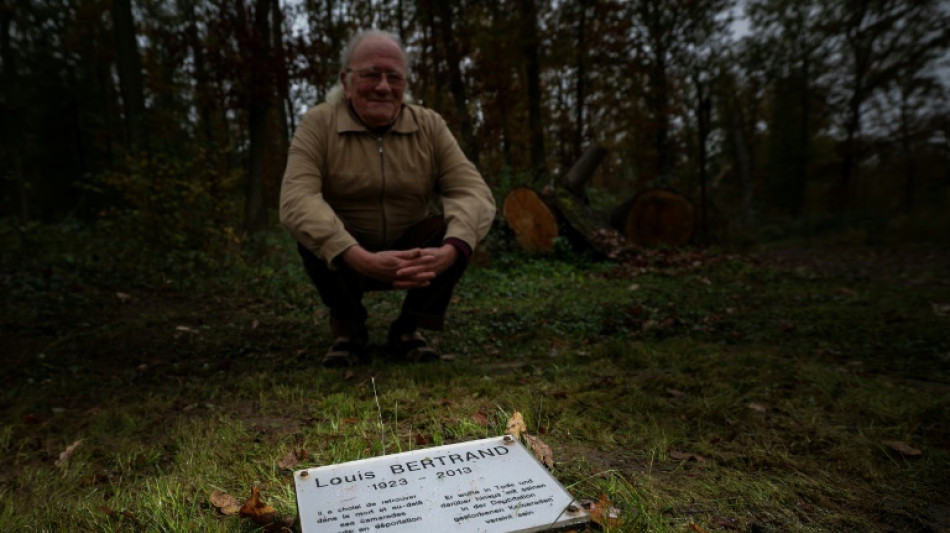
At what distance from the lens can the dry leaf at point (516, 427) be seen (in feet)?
5.53

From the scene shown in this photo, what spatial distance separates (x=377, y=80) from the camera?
8.79 feet

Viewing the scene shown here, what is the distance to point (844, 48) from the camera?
14922 mm

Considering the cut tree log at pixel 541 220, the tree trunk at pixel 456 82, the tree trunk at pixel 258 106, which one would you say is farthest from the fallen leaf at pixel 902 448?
the tree trunk at pixel 258 106

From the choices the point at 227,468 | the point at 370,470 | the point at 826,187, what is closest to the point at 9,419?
the point at 227,468

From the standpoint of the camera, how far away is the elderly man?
2.52 m

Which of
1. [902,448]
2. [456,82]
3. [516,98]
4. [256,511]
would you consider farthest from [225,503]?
[516,98]

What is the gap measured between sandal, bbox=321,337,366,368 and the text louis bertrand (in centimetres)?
163

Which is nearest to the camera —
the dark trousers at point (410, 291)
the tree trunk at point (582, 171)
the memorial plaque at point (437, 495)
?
the memorial plaque at point (437, 495)

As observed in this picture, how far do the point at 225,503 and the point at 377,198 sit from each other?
5.85 ft

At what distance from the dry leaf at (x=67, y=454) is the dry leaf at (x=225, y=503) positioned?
0.89 metres

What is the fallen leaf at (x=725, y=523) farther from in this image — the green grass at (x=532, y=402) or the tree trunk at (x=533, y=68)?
the tree trunk at (x=533, y=68)

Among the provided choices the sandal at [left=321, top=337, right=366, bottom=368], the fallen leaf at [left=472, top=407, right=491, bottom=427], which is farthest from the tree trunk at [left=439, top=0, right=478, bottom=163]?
the fallen leaf at [left=472, top=407, right=491, bottom=427]

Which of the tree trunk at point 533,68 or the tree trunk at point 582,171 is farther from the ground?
the tree trunk at point 533,68

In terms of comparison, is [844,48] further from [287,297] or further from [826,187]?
[287,297]
